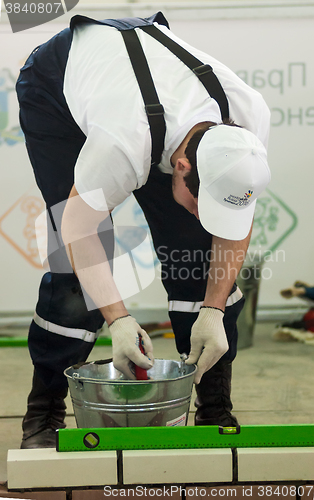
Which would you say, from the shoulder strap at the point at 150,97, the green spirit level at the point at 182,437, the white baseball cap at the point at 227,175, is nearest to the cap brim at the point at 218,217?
the white baseball cap at the point at 227,175

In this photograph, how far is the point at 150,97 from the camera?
122 cm

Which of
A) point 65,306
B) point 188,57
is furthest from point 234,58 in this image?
point 65,306

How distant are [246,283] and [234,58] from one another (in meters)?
1.43

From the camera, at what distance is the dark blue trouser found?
149 centimetres

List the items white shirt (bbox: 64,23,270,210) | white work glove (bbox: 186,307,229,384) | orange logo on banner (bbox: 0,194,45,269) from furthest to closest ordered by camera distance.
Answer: orange logo on banner (bbox: 0,194,45,269) < white work glove (bbox: 186,307,229,384) < white shirt (bbox: 64,23,270,210)

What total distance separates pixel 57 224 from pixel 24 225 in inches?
72.7

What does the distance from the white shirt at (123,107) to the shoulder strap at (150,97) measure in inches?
0.5

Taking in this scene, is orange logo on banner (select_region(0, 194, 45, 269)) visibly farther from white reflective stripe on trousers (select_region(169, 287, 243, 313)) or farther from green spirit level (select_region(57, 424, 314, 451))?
green spirit level (select_region(57, 424, 314, 451))

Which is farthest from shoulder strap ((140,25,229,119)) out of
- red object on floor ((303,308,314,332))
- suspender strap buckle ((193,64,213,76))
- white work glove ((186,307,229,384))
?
red object on floor ((303,308,314,332))

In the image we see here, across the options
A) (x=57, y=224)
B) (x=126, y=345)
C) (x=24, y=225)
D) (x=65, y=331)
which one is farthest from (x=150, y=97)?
A: (x=24, y=225)

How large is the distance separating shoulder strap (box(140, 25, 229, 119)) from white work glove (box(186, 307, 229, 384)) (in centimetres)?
55

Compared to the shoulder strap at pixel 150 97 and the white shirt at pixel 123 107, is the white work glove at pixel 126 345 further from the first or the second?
the shoulder strap at pixel 150 97

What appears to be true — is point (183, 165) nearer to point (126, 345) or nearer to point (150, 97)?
point (150, 97)

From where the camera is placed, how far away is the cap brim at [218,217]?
1273 millimetres
